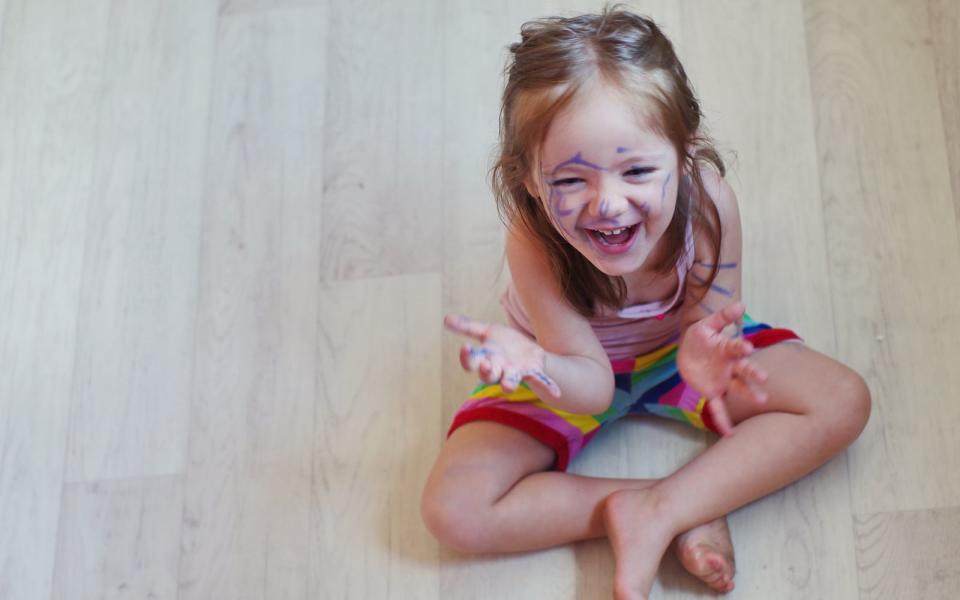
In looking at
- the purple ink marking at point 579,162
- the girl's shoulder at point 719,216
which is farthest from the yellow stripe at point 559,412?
the purple ink marking at point 579,162

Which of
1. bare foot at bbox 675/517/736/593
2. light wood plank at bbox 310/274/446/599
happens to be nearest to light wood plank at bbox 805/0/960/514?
bare foot at bbox 675/517/736/593

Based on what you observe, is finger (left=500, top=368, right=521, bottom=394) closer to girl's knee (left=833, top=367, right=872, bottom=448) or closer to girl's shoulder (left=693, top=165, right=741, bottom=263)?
girl's shoulder (left=693, top=165, right=741, bottom=263)

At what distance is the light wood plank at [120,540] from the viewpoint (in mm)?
1236

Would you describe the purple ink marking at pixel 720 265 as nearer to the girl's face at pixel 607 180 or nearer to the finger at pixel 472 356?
the girl's face at pixel 607 180

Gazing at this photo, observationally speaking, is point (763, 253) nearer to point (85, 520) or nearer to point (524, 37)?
point (524, 37)

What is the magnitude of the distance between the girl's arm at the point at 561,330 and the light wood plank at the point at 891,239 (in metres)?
0.30

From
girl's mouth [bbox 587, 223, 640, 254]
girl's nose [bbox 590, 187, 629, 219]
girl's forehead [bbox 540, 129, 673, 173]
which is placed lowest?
girl's mouth [bbox 587, 223, 640, 254]

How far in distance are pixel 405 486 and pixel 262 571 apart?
0.18 meters

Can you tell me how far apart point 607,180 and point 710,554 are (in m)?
0.42

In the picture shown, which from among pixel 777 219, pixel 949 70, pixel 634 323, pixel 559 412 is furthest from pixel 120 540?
pixel 949 70

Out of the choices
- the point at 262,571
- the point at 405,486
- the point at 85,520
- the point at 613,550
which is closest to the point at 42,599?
the point at 85,520

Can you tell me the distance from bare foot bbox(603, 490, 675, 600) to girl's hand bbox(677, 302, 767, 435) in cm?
12

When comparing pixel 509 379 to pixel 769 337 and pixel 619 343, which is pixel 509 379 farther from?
pixel 769 337

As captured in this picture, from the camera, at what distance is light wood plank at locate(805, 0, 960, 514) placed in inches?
45.1
